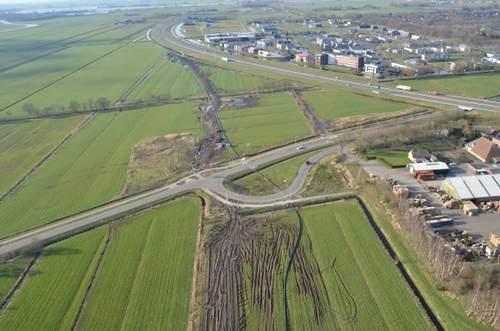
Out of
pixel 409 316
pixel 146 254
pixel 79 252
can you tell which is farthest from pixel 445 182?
pixel 79 252

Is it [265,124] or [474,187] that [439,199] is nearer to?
[474,187]

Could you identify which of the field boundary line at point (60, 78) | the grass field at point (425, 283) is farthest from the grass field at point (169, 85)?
the grass field at point (425, 283)

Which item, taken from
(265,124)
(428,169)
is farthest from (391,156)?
(265,124)

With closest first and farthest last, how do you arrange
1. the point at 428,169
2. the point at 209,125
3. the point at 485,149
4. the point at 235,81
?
the point at 428,169, the point at 485,149, the point at 209,125, the point at 235,81

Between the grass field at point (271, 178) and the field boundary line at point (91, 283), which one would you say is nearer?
the field boundary line at point (91, 283)

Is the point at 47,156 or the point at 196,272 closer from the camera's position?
the point at 196,272

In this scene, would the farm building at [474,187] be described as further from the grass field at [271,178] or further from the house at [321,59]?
the house at [321,59]

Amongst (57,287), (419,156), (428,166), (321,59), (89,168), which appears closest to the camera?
(57,287)

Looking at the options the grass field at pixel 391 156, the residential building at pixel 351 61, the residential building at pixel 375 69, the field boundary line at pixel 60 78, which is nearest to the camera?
the grass field at pixel 391 156
